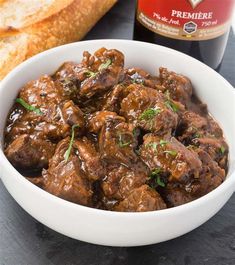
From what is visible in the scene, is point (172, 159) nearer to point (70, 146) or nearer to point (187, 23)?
point (70, 146)

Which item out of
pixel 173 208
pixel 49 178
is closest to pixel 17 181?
pixel 49 178

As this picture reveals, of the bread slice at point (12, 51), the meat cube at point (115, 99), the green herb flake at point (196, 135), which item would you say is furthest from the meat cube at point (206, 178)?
the bread slice at point (12, 51)

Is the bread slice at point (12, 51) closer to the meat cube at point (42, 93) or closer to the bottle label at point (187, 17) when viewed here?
the meat cube at point (42, 93)

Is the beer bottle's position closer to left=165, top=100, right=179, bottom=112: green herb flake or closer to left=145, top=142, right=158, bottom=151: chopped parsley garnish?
left=165, top=100, right=179, bottom=112: green herb flake

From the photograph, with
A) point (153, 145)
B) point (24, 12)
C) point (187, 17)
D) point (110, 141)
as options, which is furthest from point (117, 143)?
point (24, 12)

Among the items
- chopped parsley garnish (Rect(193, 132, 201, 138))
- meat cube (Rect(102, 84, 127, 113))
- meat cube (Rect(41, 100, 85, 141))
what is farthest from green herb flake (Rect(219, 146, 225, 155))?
meat cube (Rect(41, 100, 85, 141))
